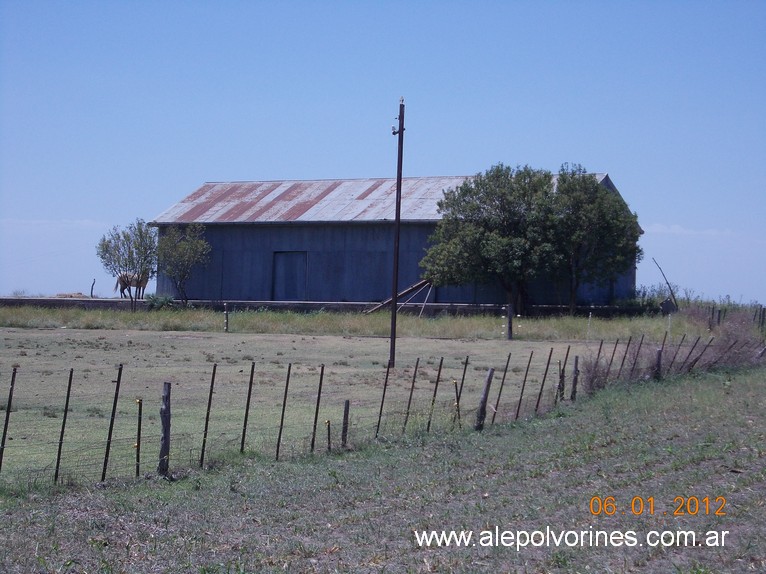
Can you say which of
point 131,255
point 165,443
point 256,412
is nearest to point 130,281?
point 131,255

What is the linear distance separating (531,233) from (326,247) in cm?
1359

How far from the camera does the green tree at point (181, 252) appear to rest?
185 ft

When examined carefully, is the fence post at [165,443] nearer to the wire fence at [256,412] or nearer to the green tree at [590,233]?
the wire fence at [256,412]

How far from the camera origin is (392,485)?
11914 mm

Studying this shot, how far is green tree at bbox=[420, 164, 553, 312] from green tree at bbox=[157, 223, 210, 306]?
49.9 ft

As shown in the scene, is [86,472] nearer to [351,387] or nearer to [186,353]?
[351,387]

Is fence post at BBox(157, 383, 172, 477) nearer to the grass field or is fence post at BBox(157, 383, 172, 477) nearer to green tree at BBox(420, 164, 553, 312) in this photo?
the grass field

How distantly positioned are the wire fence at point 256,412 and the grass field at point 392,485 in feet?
0.31

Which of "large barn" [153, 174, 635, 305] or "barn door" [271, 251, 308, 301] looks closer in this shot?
"large barn" [153, 174, 635, 305]

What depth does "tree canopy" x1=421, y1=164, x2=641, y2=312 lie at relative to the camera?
47.9 meters

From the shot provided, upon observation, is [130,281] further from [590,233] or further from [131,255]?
[590,233]

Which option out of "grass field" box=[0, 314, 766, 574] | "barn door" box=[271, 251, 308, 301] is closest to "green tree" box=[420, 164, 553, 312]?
"barn door" box=[271, 251, 308, 301]

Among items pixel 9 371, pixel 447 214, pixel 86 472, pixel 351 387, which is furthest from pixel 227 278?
pixel 86 472

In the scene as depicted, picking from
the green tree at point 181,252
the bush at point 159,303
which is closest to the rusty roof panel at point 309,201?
the green tree at point 181,252
